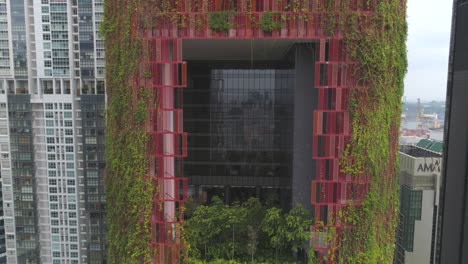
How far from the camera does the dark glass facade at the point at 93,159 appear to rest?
33559mm

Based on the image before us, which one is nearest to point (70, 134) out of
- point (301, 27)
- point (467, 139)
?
point (301, 27)

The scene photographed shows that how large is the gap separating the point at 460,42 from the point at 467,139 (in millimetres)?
5362

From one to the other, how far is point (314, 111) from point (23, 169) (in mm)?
33681

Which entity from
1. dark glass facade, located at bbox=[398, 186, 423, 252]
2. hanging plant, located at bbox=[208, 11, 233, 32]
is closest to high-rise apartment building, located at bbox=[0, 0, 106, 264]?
hanging plant, located at bbox=[208, 11, 233, 32]

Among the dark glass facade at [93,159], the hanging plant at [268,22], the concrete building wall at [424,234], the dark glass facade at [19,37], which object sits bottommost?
the concrete building wall at [424,234]

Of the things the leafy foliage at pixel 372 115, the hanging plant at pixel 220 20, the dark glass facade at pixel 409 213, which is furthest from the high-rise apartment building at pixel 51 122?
the dark glass facade at pixel 409 213

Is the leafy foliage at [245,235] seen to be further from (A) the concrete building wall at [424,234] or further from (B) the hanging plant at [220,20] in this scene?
(A) the concrete building wall at [424,234]

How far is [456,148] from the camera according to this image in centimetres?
1886

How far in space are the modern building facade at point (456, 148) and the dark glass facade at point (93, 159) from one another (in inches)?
1147

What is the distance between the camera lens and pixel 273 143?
24.0 meters

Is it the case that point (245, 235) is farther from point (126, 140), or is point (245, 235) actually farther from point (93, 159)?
point (93, 159)

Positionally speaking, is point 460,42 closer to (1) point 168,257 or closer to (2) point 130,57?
(2) point 130,57

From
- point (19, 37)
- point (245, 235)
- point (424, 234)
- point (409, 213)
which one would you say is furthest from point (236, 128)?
point (424, 234)

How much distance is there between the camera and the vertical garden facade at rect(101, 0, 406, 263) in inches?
444
